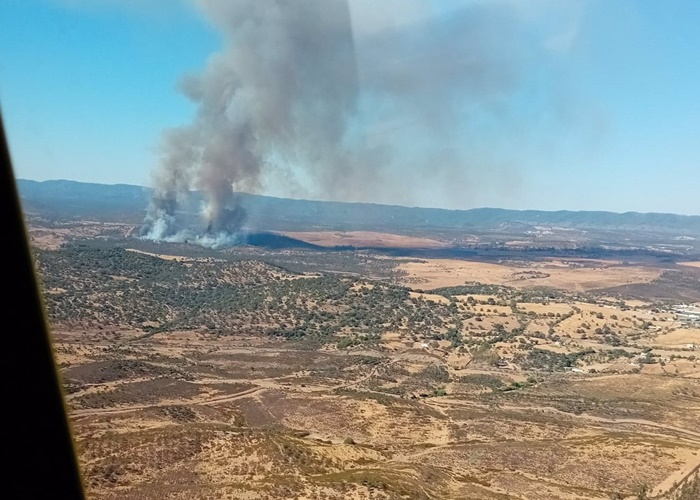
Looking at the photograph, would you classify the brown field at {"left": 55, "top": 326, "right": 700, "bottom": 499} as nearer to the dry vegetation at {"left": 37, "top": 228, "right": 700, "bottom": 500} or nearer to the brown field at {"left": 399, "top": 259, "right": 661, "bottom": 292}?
the dry vegetation at {"left": 37, "top": 228, "right": 700, "bottom": 500}

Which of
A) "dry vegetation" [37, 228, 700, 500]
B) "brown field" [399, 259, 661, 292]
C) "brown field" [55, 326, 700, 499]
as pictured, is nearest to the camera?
"brown field" [55, 326, 700, 499]

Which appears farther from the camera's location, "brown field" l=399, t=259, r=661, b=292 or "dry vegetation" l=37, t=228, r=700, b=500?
"brown field" l=399, t=259, r=661, b=292

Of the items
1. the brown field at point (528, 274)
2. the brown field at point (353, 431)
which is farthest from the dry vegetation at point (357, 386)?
the brown field at point (528, 274)

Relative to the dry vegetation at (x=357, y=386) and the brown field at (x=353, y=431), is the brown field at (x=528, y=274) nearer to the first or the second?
the dry vegetation at (x=357, y=386)

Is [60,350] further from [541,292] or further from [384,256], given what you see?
[384,256]

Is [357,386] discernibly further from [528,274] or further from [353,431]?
[528,274]

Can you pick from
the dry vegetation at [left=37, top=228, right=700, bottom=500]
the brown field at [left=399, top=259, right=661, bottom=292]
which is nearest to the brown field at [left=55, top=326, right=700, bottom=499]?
the dry vegetation at [left=37, top=228, right=700, bottom=500]

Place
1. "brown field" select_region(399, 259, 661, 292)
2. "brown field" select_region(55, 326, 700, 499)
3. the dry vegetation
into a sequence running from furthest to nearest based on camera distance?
"brown field" select_region(399, 259, 661, 292), the dry vegetation, "brown field" select_region(55, 326, 700, 499)

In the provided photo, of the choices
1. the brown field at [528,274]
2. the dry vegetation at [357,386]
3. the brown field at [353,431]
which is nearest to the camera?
the brown field at [353,431]

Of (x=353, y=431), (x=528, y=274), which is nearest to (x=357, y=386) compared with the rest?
(x=353, y=431)
